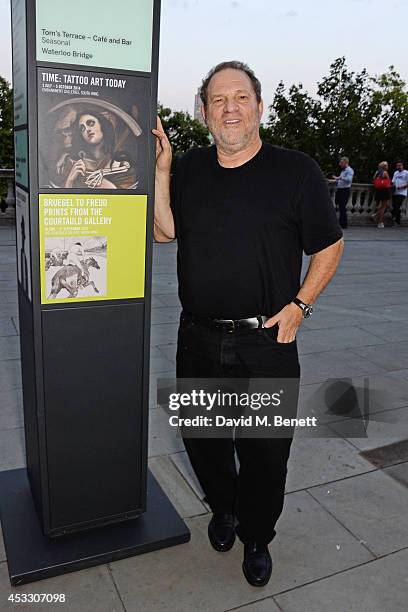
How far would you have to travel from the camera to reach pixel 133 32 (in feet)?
7.02

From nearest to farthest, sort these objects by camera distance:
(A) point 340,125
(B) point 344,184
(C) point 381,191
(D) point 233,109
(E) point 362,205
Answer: (D) point 233,109, (B) point 344,184, (C) point 381,191, (E) point 362,205, (A) point 340,125

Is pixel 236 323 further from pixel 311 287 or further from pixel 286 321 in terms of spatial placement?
pixel 311 287

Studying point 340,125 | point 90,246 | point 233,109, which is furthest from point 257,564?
point 340,125

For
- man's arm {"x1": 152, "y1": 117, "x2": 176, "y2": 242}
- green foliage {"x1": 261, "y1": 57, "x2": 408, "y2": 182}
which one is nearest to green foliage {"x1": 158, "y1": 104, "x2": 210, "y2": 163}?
green foliage {"x1": 261, "y1": 57, "x2": 408, "y2": 182}

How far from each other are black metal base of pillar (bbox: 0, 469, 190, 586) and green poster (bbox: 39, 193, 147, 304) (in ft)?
3.76

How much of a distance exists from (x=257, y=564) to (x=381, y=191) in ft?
48.7

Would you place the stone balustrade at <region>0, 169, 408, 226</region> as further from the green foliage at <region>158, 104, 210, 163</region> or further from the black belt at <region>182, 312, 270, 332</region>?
the green foliage at <region>158, 104, 210, 163</region>

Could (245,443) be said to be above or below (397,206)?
below

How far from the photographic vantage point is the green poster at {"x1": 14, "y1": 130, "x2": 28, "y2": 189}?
2168mm

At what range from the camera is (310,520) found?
9.52 feet

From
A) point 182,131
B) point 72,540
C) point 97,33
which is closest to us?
point 97,33

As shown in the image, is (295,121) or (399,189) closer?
(399,189)

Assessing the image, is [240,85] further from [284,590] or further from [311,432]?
[311,432]

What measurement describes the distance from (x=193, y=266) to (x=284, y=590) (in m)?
1.44
